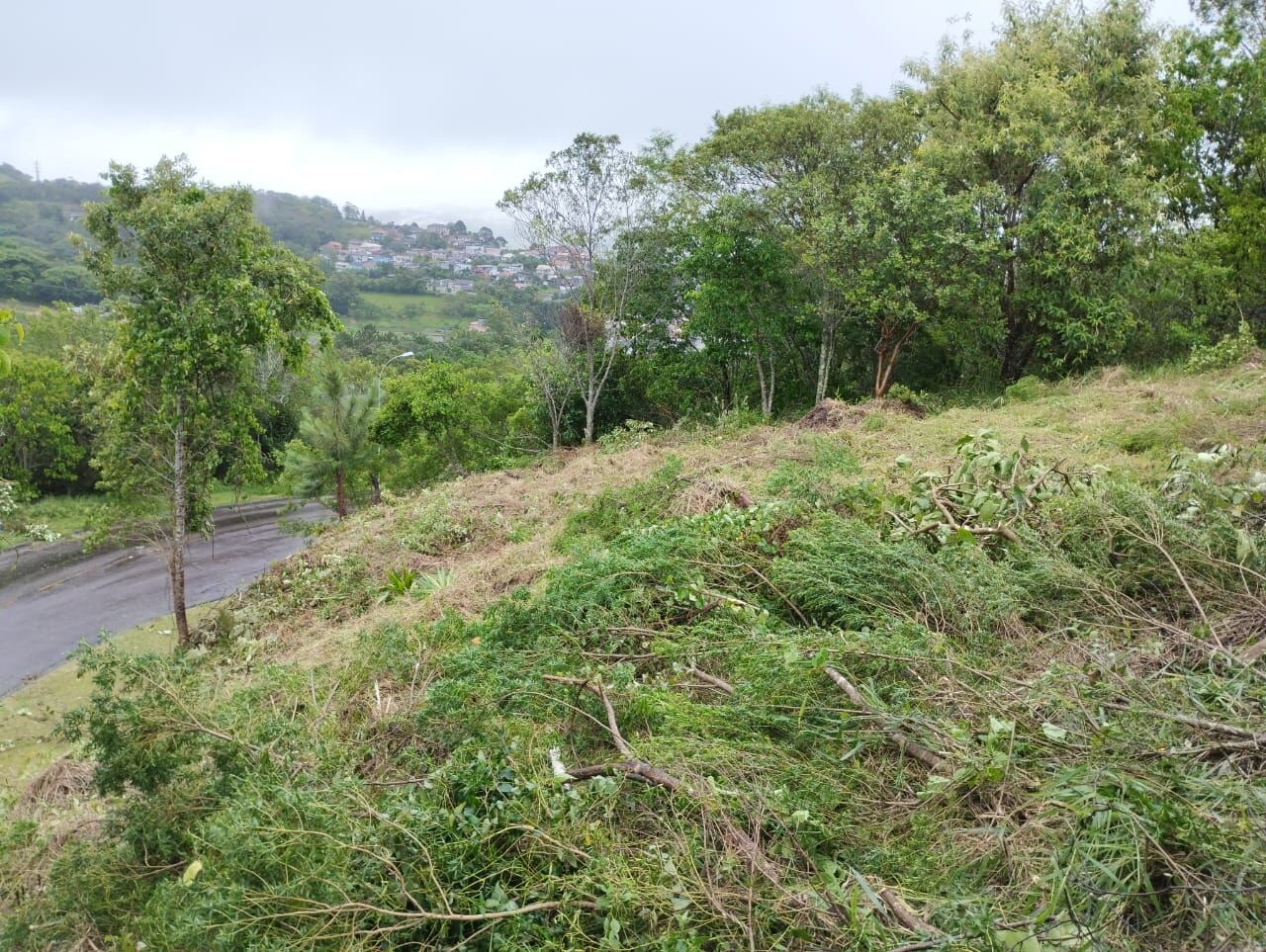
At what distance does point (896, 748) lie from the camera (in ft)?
8.67

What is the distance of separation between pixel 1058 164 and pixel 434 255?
8759 centimetres

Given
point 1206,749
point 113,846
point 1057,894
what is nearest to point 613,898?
point 1057,894

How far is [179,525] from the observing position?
9.16 meters

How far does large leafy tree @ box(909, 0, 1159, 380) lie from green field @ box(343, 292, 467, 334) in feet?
156

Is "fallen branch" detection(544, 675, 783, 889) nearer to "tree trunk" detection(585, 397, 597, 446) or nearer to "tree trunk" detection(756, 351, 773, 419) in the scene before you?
"tree trunk" detection(756, 351, 773, 419)

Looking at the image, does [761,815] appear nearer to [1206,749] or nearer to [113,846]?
[1206,749]

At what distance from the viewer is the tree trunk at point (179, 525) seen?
892 centimetres

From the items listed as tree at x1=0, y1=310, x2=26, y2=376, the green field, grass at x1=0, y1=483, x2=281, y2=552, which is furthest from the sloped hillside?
the green field

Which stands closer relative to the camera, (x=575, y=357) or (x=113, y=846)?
(x=113, y=846)

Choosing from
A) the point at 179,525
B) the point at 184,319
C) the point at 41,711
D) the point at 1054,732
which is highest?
Answer: the point at 184,319

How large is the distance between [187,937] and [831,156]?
46.6ft

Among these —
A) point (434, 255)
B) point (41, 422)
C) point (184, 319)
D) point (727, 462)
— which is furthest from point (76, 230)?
point (434, 255)

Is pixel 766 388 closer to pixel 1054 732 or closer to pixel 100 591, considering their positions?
pixel 100 591

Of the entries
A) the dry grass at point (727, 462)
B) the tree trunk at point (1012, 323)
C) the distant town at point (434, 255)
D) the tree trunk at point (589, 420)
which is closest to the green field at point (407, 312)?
the distant town at point (434, 255)
